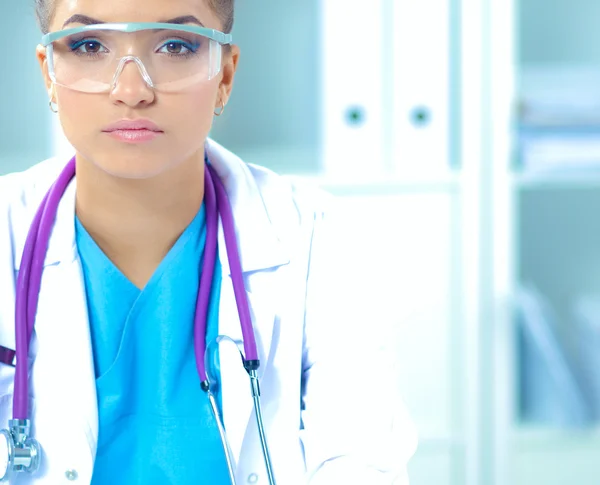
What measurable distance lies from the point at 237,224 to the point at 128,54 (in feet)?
0.97

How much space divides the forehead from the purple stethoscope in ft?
0.81

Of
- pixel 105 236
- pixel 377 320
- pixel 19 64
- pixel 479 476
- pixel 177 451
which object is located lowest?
pixel 479 476

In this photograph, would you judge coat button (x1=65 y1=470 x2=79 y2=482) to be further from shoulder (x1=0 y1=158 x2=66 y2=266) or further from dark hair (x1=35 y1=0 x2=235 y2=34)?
dark hair (x1=35 y1=0 x2=235 y2=34)

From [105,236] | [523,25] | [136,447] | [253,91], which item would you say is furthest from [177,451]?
[523,25]

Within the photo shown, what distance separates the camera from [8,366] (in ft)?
3.40

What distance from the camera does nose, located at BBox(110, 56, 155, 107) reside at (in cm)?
94

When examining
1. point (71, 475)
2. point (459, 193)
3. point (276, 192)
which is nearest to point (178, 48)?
point (276, 192)

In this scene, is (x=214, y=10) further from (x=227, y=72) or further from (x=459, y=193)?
(x=459, y=193)

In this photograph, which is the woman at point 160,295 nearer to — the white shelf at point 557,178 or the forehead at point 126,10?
the forehead at point 126,10

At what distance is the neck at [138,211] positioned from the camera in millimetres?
1064

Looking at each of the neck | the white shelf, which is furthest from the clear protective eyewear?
the white shelf

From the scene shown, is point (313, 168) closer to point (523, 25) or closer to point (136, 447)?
point (523, 25)

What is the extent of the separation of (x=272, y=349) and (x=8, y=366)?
0.32 m

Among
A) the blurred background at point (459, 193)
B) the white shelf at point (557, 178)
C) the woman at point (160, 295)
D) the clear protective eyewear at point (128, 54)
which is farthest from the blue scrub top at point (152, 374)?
the white shelf at point (557, 178)
